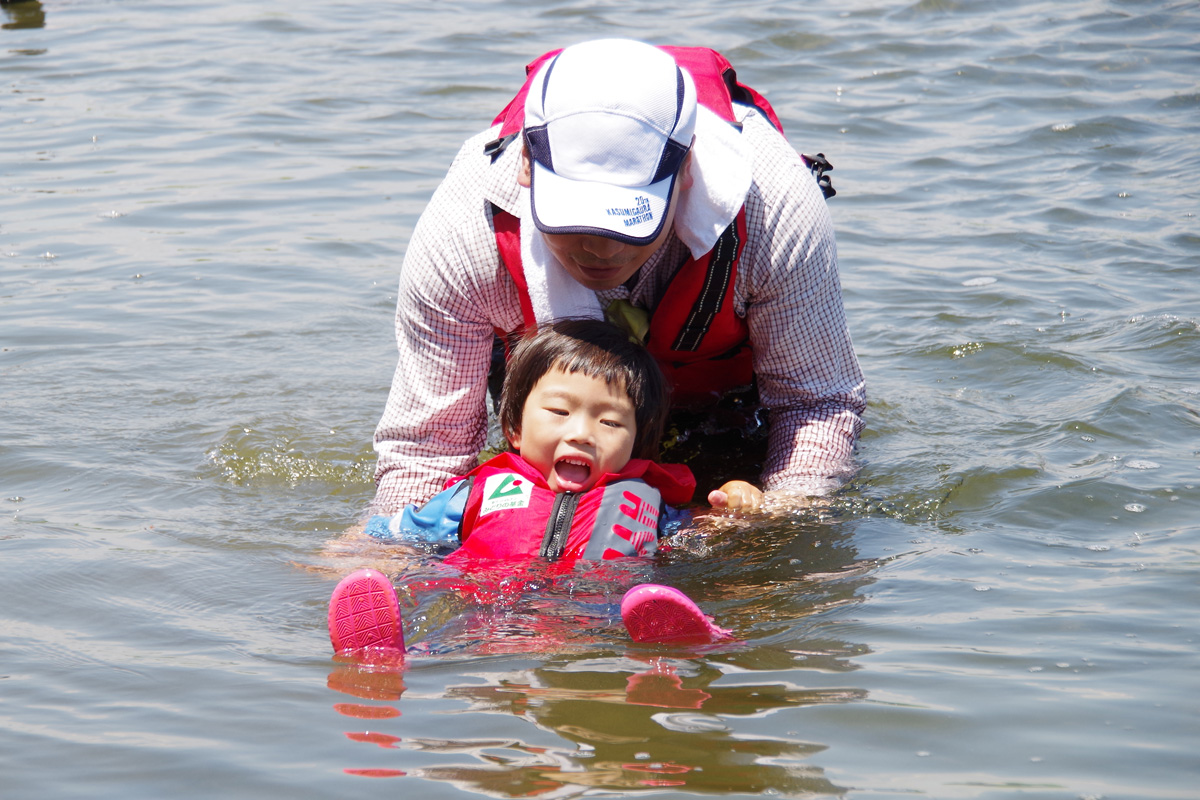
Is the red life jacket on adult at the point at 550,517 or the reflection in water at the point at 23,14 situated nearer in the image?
the red life jacket on adult at the point at 550,517

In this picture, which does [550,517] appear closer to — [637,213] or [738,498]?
[738,498]

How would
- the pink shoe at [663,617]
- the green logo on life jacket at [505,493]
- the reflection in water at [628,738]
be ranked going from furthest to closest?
the green logo on life jacket at [505,493], the pink shoe at [663,617], the reflection in water at [628,738]

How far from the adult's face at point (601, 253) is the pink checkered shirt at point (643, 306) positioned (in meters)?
0.24

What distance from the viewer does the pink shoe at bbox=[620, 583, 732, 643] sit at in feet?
10.4

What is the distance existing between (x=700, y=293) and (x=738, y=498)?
635 mm

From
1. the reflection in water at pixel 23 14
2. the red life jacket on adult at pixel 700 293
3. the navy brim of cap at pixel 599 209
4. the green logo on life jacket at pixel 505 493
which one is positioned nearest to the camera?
the navy brim of cap at pixel 599 209

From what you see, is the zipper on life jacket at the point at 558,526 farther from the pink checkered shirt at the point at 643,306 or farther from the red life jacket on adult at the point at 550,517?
the pink checkered shirt at the point at 643,306

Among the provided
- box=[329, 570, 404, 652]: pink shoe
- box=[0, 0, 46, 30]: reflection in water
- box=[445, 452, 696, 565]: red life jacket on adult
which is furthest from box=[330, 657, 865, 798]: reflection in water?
box=[0, 0, 46, 30]: reflection in water

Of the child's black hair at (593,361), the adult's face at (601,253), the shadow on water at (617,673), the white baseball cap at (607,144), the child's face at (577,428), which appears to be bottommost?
the shadow on water at (617,673)

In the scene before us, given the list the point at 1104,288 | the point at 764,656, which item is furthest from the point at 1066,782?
the point at 1104,288

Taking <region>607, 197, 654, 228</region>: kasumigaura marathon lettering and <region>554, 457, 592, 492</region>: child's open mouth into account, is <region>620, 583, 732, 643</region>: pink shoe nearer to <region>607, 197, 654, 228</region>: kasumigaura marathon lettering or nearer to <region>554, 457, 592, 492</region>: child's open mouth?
<region>554, 457, 592, 492</region>: child's open mouth

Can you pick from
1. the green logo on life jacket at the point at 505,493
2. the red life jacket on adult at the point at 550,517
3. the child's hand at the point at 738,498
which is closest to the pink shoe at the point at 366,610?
the red life jacket on adult at the point at 550,517

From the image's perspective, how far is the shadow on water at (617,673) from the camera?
2.67 meters

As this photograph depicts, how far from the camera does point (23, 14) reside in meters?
13.3
